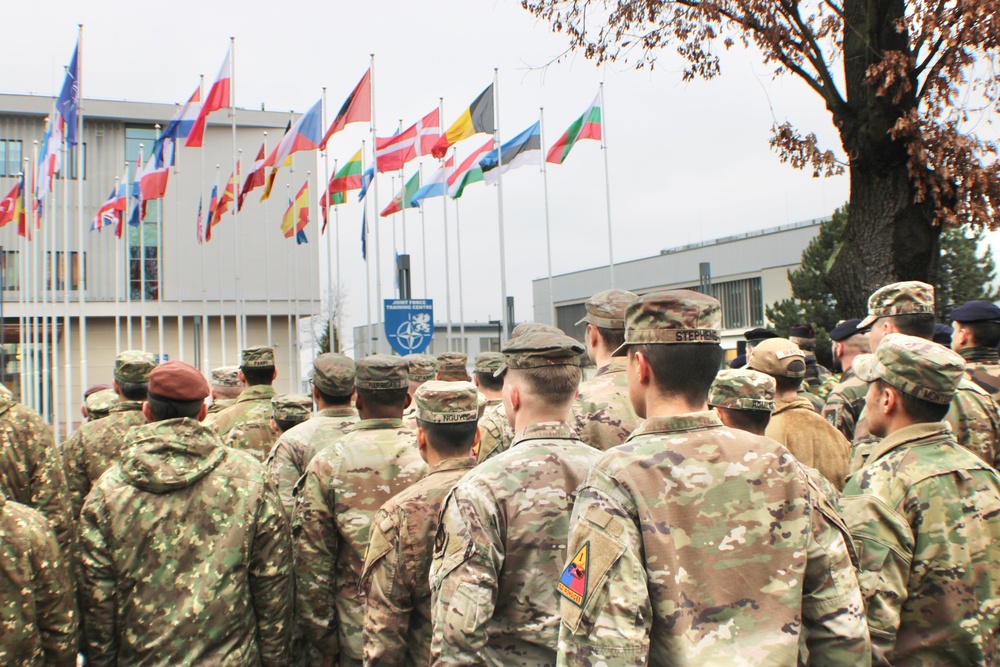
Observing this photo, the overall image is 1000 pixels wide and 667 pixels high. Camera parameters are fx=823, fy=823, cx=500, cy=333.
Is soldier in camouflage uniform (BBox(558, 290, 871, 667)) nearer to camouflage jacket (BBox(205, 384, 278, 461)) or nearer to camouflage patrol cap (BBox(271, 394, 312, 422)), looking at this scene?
camouflage patrol cap (BBox(271, 394, 312, 422))

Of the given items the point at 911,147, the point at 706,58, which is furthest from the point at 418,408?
the point at 706,58

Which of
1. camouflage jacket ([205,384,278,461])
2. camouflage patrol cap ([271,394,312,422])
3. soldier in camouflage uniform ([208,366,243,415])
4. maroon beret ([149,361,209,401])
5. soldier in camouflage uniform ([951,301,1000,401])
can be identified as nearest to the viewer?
maroon beret ([149,361,209,401])

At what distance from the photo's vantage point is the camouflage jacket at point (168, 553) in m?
3.58

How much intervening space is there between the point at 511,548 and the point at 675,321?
3.13 ft

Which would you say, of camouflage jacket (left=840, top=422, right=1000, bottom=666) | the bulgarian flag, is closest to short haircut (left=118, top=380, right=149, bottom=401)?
camouflage jacket (left=840, top=422, right=1000, bottom=666)

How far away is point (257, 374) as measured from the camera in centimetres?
652

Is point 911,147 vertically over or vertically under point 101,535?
over

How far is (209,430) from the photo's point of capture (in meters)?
3.82

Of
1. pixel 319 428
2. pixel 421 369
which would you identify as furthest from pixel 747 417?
pixel 421 369

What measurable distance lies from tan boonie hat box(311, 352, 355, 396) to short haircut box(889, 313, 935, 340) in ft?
11.0

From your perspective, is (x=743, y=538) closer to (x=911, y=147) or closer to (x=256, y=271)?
(x=911, y=147)

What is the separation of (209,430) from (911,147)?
734 cm

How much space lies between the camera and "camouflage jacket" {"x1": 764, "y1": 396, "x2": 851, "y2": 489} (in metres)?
4.83

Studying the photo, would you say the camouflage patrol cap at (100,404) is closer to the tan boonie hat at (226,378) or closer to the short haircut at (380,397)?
the tan boonie hat at (226,378)
